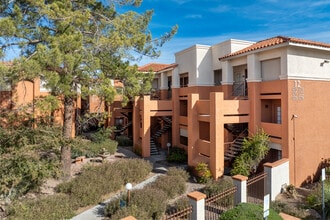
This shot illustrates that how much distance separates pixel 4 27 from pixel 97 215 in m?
10.5

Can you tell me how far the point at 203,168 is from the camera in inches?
680

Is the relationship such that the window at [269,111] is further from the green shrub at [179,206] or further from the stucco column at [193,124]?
the green shrub at [179,206]

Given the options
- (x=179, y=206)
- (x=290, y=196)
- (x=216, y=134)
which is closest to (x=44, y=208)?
(x=179, y=206)

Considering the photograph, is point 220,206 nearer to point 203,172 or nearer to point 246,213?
point 246,213

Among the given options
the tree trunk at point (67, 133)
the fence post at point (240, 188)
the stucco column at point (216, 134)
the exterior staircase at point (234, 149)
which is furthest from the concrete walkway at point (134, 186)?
the fence post at point (240, 188)

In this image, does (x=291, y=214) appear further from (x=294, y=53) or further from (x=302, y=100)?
(x=294, y=53)

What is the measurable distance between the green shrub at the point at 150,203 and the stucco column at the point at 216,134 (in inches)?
221

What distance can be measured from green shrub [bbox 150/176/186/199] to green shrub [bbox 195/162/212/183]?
1.75 m

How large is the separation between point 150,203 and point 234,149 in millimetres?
8595

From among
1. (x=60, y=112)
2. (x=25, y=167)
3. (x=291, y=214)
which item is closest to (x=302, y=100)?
(x=291, y=214)

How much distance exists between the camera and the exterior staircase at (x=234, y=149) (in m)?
17.9

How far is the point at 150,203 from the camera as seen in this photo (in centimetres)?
1187

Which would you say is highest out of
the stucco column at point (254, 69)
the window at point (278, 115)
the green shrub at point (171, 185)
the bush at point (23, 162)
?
the stucco column at point (254, 69)

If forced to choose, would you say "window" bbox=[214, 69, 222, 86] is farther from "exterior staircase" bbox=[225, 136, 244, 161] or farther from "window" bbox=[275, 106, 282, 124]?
"window" bbox=[275, 106, 282, 124]
